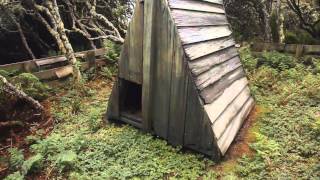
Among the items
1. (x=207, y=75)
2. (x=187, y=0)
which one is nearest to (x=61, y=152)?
(x=207, y=75)

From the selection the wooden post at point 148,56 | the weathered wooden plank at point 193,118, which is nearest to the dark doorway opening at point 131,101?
the wooden post at point 148,56

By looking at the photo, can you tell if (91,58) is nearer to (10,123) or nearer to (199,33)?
(10,123)

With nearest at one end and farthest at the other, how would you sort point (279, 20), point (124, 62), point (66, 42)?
point (124, 62) → point (66, 42) → point (279, 20)

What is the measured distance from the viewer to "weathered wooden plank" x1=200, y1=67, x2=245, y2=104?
5208 millimetres

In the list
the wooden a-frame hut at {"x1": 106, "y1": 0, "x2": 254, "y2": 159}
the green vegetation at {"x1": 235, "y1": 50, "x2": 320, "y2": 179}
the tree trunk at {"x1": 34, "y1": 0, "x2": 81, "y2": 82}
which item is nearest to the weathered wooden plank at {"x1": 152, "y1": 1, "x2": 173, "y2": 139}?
the wooden a-frame hut at {"x1": 106, "y1": 0, "x2": 254, "y2": 159}

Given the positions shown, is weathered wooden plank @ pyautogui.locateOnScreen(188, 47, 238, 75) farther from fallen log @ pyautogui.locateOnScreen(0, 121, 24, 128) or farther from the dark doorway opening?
fallen log @ pyautogui.locateOnScreen(0, 121, 24, 128)

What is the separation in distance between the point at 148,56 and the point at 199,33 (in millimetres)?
1023

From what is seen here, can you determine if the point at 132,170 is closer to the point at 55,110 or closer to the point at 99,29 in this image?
the point at 55,110

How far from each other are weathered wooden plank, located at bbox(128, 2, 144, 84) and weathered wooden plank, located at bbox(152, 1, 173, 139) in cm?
39

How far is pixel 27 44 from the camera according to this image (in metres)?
11.3

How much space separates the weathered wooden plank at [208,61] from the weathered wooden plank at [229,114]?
874 millimetres

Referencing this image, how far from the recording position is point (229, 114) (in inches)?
231

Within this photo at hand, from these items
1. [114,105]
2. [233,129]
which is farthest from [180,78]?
[114,105]

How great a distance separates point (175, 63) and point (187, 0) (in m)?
1.35
